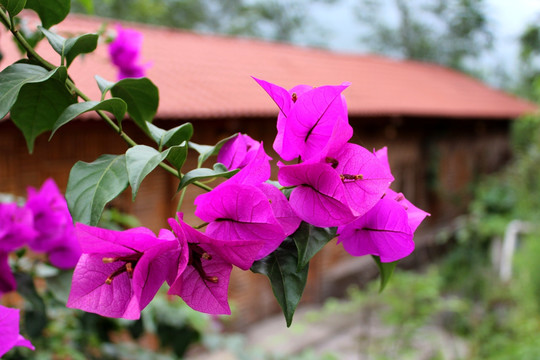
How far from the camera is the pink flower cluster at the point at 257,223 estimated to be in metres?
0.26

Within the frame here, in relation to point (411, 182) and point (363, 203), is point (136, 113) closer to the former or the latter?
point (363, 203)

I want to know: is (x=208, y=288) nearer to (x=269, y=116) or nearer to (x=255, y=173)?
(x=255, y=173)

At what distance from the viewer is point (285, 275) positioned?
10.8 inches

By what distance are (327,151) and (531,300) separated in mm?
3110

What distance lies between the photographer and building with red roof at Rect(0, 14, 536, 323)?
2355mm

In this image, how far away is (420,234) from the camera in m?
5.44

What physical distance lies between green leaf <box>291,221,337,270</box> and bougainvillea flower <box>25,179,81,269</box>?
35 centimetres

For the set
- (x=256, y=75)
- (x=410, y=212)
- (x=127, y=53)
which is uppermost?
(x=410, y=212)

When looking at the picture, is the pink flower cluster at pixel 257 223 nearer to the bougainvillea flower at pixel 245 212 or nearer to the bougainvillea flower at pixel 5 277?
the bougainvillea flower at pixel 245 212

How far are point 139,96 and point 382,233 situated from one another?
0.22 m

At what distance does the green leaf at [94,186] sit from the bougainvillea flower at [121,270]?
0.02m

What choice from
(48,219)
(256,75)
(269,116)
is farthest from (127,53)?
(256,75)

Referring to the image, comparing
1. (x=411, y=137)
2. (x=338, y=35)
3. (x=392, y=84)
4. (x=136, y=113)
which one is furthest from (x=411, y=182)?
(x=338, y=35)

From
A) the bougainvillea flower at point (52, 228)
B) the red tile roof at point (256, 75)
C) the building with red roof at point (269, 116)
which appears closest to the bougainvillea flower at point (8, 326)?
the bougainvillea flower at point (52, 228)
